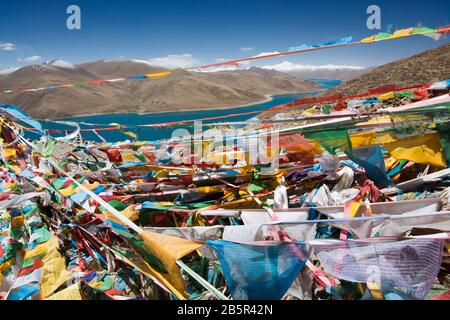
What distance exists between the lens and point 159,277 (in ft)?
7.34

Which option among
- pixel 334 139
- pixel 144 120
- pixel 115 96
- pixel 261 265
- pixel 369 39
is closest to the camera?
pixel 261 265

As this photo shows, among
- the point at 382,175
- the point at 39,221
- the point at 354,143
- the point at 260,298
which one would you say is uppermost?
the point at 354,143

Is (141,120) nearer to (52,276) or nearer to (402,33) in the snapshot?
(402,33)

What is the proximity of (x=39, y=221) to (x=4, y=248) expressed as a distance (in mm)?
418

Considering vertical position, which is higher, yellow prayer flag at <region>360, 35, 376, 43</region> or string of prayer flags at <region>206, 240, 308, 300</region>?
yellow prayer flag at <region>360, 35, 376, 43</region>

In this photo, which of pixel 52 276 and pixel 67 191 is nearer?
pixel 52 276

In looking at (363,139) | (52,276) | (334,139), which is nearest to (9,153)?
(52,276)

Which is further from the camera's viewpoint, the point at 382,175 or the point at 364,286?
the point at 382,175

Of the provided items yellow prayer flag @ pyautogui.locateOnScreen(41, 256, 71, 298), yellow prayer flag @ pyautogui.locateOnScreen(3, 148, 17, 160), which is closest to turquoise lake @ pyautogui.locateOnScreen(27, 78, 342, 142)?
yellow prayer flag @ pyautogui.locateOnScreen(3, 148, 17, 160)

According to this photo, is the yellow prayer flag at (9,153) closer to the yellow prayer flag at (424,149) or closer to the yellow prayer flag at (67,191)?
the yellow prayer flag at (67,191)

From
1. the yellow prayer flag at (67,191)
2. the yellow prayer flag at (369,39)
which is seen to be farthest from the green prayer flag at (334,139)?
the yellow prayer flag at (67,191)

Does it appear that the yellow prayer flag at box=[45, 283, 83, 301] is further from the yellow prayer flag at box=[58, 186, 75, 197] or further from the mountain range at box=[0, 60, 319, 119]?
the mountain range at box=[0, 60, 319, 119]

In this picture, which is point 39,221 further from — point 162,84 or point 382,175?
point 162,84

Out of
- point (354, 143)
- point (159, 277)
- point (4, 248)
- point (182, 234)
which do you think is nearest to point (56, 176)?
point (4, 248)
